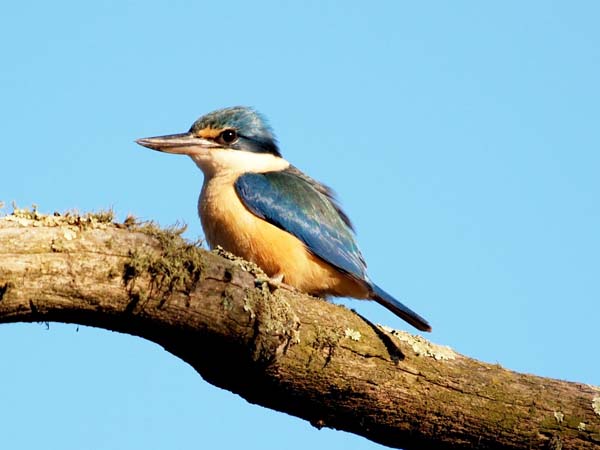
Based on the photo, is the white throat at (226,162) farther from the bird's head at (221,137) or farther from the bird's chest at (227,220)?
the bird's chest at (227,220)

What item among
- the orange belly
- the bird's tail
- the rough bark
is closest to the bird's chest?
the orange belly

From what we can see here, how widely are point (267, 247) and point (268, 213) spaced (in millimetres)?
340

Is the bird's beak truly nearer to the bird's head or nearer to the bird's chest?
the bird's head

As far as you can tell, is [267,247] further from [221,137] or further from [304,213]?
[221,137]

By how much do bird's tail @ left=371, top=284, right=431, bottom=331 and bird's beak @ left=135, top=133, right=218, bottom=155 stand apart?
6.02 feet

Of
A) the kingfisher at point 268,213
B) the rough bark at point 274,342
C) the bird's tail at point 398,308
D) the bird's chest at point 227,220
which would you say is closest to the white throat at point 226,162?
the kingfisher at point 268,213

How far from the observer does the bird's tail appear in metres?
6.98

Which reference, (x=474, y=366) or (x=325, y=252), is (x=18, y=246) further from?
(x=325, y=252)

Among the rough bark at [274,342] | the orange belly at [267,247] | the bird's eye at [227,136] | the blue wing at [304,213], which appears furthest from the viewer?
the bird's eye at [227,136]

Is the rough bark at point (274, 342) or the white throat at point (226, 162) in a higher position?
the white throat at point (226, 162)

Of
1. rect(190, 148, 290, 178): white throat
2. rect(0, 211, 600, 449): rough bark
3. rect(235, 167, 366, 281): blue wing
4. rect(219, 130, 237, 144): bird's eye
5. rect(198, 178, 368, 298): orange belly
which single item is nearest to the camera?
rect(0, 211, 600, 449): rough bark

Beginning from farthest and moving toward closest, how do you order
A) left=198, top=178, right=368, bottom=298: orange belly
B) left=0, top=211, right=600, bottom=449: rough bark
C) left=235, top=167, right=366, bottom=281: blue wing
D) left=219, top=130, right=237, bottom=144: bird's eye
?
1. left=219, top=130, right=237, bottom=144: bird's eye
2. left=235, top=167, right=366, bottom=281: blue wing
3. left=198, top=178, right=368, bottom=298: orange belly
4. left=0, top=211, right=600, bottom=449: rough bark

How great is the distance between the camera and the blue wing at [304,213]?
23.2ft

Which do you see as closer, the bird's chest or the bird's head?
the bird's chest
